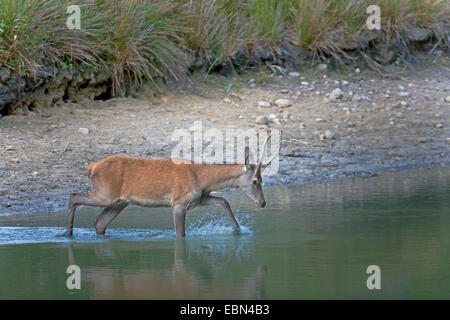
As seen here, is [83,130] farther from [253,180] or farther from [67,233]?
[253,180]

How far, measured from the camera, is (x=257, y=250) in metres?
7.89

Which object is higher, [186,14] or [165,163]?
[186,14]

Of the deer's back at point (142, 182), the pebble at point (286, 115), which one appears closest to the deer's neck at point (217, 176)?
the deer's back at point (142, 182)

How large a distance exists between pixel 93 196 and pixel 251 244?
1.94 m

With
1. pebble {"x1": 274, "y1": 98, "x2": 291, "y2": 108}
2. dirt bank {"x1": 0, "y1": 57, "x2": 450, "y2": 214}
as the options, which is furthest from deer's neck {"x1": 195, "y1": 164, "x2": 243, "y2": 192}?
pebble {"x1": 274, "y1": 98, "x2": 291, "y2": 108}

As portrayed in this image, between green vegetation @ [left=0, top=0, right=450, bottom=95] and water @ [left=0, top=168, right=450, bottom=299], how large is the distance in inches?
139

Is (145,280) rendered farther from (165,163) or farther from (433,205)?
(433,205)

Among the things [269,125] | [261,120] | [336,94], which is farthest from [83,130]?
[336,94]

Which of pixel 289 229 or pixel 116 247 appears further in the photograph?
pixel 289 229

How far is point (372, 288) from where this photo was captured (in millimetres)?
6305

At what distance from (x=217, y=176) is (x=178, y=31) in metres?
6.01

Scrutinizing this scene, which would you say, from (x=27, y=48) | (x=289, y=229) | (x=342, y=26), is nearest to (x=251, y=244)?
(x=289, y=229)

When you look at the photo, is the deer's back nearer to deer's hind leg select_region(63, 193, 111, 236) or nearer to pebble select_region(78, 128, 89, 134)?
deer's hind leg select_region(63, 193, 111, 236)
